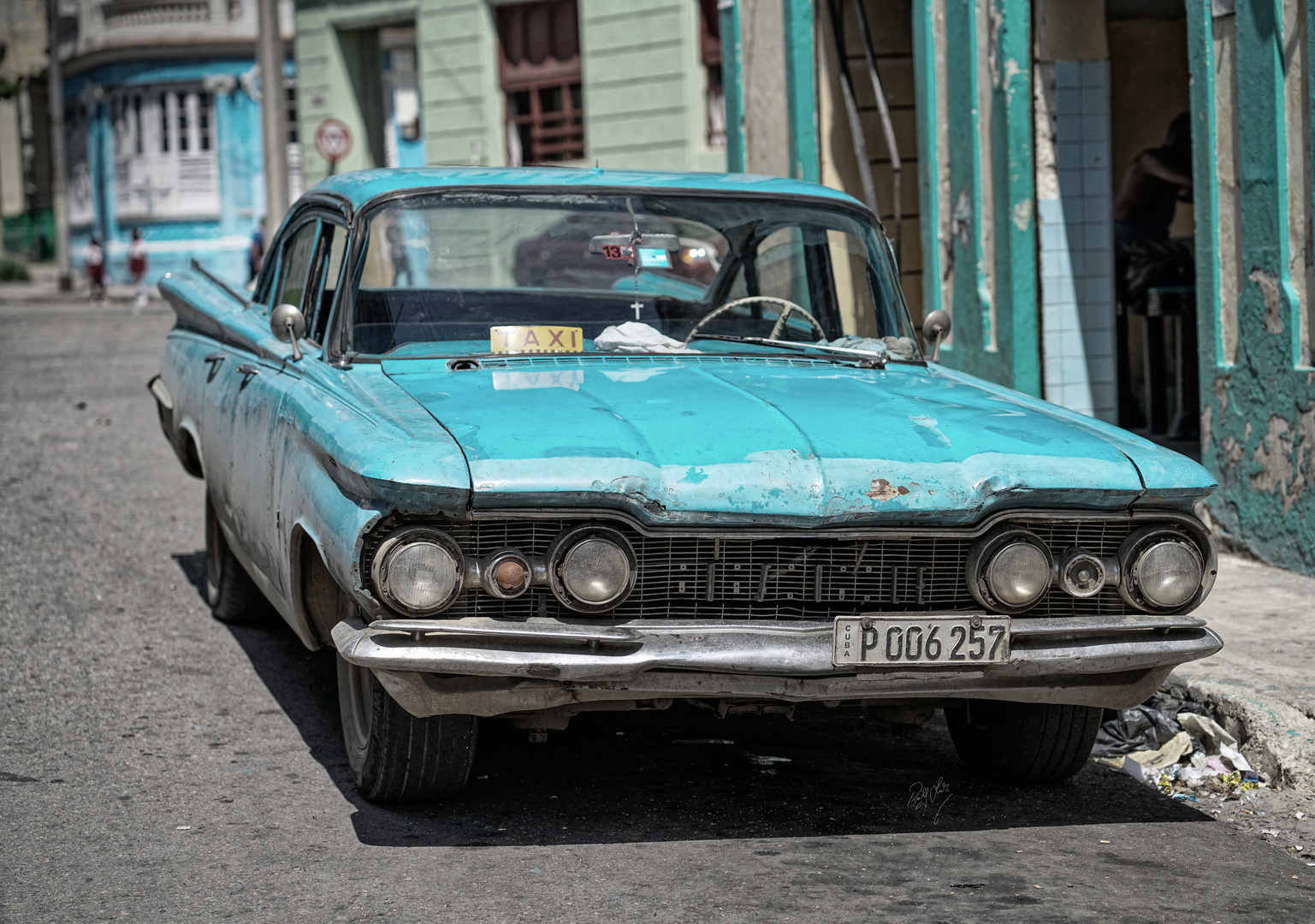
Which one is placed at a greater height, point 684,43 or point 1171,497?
point 684,43

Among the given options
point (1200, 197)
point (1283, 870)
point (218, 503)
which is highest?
point (1200, 197)

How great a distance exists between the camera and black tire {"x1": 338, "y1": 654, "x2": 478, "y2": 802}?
3.75m

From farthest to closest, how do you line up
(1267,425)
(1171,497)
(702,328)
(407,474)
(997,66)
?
(997,66)
(1267,425)
(702,328)
(1171,497)
(407,474)

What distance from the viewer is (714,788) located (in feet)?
13.8

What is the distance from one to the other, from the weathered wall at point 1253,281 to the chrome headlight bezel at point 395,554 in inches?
165

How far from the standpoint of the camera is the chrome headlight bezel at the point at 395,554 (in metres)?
3.36

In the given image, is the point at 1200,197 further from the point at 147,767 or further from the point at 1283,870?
the point at 147,767

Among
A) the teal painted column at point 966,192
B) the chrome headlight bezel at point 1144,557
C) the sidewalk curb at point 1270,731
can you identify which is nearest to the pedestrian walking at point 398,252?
the chrome headlight bezel at point 1144,557

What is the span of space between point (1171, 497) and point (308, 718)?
8.67 feet

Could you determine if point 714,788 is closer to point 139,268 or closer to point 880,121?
point 880,121

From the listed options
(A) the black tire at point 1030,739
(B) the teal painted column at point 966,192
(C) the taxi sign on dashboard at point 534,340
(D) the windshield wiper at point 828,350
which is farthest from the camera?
(B) the teal painted column at point 966,192

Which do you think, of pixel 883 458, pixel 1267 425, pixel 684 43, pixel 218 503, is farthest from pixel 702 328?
pixel 684 43

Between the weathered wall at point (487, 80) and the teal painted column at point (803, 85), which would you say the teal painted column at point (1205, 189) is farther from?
the weathered wall at point (487, 80)

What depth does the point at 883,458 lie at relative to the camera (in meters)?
3.51
